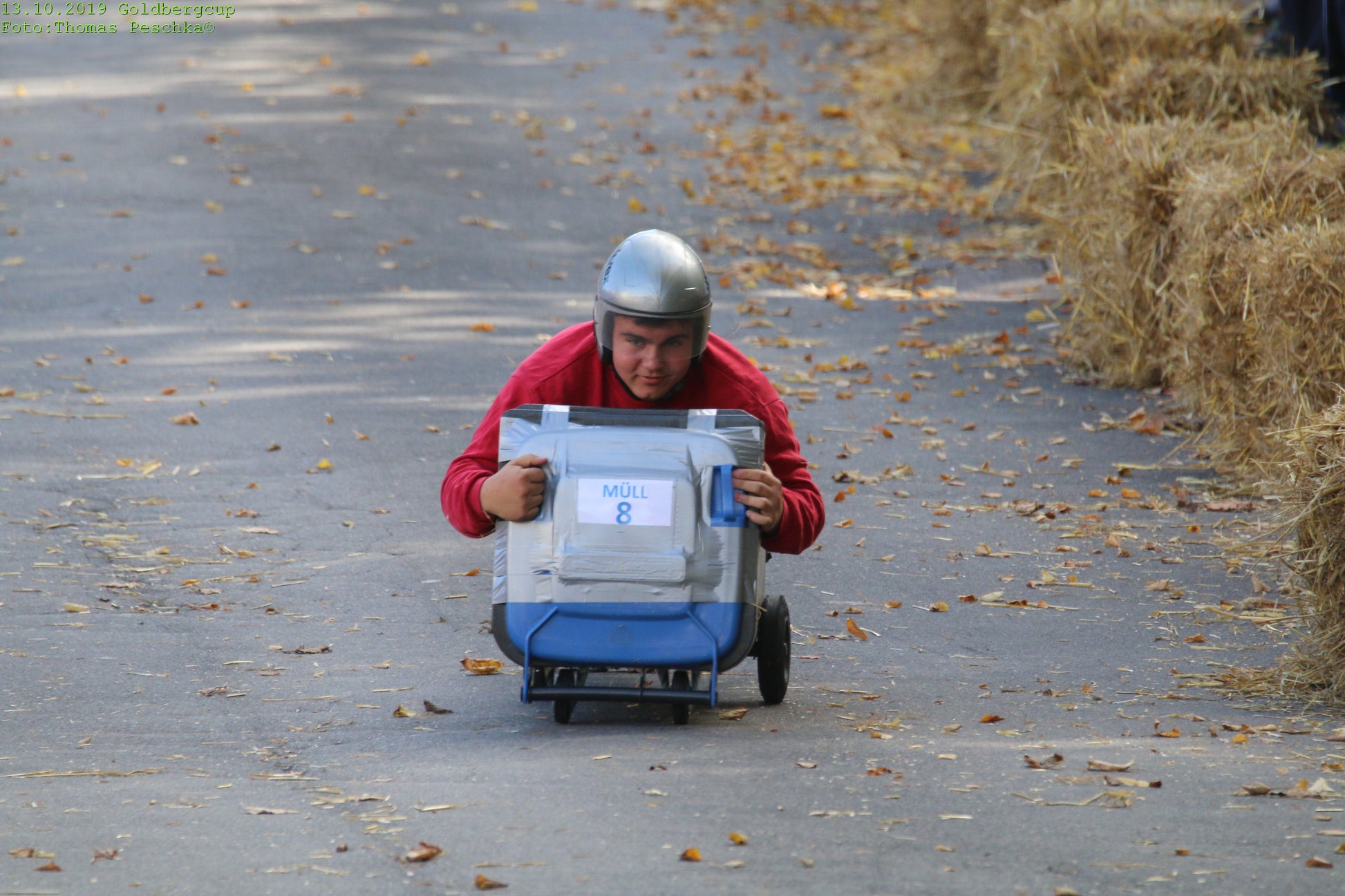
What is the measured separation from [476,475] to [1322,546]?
286cm

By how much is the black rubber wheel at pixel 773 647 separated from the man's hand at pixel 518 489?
0.86 metres

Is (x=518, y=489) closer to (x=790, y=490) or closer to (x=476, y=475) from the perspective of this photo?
(x=476, y=475)

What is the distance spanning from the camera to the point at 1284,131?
10.1 m

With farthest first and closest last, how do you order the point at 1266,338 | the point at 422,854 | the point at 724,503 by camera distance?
the point at 1266,338 → the point at 724,503 → the point at 422,854

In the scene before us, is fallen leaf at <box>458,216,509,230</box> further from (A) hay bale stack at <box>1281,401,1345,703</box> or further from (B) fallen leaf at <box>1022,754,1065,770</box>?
(B) fallen leaf at <box>1022,754,1065,770</box>

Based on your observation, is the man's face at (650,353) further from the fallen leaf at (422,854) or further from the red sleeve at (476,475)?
the fallen leaf at (422,854)

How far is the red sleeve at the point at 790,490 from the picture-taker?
4797 mm

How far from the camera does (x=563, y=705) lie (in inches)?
193

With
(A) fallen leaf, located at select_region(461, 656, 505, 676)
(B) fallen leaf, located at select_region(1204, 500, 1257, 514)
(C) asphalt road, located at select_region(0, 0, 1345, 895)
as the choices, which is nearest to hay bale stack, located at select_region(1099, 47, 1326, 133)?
(C) asphalt road, located at select_region(0, 0, 1345, 895)

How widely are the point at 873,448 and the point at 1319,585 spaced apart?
3.74m

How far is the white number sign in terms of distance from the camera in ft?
14.8

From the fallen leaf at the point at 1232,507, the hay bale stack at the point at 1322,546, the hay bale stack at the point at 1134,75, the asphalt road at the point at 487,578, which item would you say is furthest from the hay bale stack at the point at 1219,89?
the hay bale stack at the point at 1322,546

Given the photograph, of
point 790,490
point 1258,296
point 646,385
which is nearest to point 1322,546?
point 790,490

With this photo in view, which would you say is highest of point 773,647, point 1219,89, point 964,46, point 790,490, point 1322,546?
point 964,46
